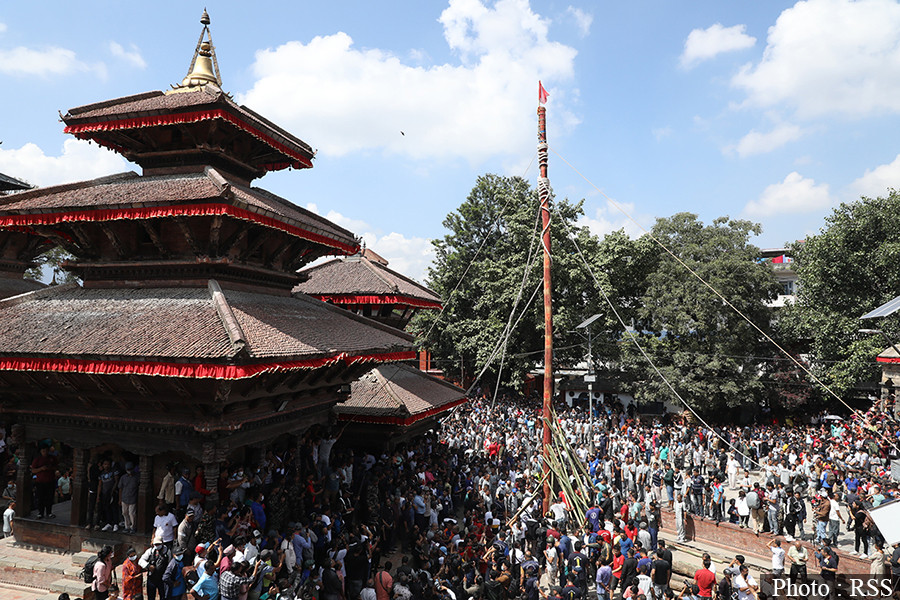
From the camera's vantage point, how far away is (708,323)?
3056cm

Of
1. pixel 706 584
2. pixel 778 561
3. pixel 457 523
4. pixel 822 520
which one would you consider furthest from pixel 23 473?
pixel 822 520

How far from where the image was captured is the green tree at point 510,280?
108 ft

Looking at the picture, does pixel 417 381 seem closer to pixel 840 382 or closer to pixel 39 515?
pixel 39 515

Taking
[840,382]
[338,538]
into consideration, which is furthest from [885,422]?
[338,538]

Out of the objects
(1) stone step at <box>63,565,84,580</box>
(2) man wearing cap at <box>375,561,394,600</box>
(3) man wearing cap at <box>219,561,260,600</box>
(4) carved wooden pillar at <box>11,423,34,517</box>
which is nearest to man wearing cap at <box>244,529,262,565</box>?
(3) man wearing cap at <box>219,561,260,600</box>

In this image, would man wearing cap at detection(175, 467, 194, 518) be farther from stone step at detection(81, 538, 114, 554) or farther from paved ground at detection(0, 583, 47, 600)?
paved ground at detection(0, 583, 47, 600)

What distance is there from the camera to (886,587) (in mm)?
11773

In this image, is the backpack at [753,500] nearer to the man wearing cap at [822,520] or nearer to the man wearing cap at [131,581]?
the man wearing cap at [822,520]

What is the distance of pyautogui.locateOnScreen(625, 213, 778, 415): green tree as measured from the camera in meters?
30.2

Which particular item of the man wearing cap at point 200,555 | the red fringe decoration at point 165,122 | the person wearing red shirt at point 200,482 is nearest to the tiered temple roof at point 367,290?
the red fringe decoration at point 165,122

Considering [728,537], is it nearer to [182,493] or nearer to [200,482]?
[200,482]

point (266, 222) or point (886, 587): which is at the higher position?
point (266, 222)

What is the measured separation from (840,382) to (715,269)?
28.4 feet

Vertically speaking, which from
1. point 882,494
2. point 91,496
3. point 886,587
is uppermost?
point 91,496
